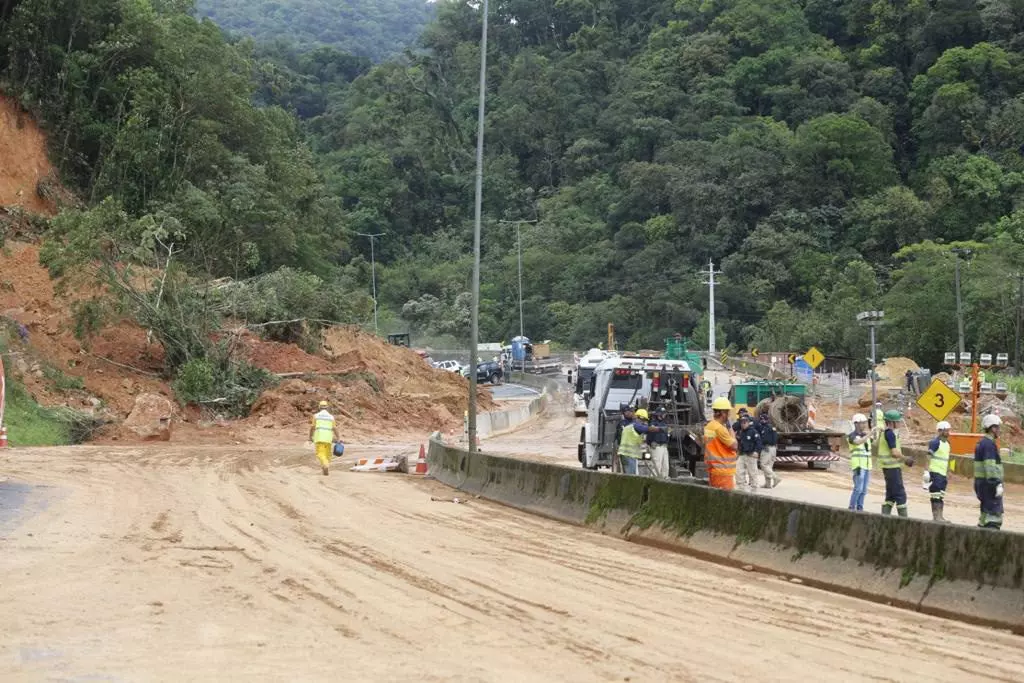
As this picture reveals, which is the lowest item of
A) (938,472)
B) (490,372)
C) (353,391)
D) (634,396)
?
(938,472)

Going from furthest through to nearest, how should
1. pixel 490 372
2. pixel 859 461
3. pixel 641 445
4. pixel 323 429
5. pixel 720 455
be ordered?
pixel 490 372 → pixel 323 429 → pixel 641 445 → pixel 859 461 → pixel 720 455

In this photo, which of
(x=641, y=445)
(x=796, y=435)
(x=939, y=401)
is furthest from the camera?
(x=796, y=435)

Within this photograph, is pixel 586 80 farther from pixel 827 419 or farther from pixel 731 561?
pixel 731 561

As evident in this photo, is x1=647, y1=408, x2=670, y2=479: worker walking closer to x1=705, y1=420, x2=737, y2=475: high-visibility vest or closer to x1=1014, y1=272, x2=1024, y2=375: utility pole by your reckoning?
x1=705, y1=420, x2=737, y2=475: high-visibility vest

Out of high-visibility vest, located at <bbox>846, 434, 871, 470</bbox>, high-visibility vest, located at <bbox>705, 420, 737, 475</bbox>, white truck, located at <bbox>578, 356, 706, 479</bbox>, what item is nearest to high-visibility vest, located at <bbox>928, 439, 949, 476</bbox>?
high-visibility vest, located at <bbox>846, 434, 871, 470</bbox>

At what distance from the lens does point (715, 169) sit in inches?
4737

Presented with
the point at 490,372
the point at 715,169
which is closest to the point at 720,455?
the point at 490,372

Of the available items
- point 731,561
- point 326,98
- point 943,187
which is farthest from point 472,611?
point 326,98

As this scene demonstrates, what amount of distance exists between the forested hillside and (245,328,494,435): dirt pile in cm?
3791

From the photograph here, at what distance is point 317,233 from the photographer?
7344 cm

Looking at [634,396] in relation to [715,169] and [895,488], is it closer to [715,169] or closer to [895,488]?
[895,488]

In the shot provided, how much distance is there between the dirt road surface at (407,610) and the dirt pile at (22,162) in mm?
35202

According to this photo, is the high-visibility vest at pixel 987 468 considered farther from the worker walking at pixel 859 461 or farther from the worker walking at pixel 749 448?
the worker walking at pixel 749 448

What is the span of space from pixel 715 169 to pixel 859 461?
103380 mm
